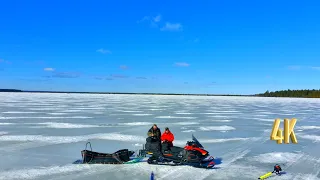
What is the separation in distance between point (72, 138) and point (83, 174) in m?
3.90

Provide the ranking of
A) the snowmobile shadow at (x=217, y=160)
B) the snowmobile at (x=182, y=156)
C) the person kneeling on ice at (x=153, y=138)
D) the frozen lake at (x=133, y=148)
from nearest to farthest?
the frozen lake at (x=133, y=148), the snowmobile at (x=182, y=156), the snowmobile shadow at (x=217, y=160), the person kneeling on ice at (x=153, y=138)

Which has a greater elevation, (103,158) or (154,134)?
(154,134)

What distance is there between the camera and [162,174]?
5.52 meters

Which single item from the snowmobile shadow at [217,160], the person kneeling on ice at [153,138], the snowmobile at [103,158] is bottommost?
the snowmobile shadow at [217,160]

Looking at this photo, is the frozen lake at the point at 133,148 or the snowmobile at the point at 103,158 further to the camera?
the snowmobile at the point at 103,158

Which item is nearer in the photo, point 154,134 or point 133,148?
A: point 154,134

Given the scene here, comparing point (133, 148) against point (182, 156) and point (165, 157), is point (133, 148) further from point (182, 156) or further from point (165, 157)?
point (182, 156)

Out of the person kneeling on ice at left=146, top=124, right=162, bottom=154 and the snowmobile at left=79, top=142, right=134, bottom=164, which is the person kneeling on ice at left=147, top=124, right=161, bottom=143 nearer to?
the person kneeling on ice at left=146, top=124, right=162, bottom=154

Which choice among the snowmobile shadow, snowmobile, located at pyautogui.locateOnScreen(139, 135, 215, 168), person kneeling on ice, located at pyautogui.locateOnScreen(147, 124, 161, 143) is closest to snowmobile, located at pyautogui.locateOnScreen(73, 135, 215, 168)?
snowmobile, located at pyautogui.locateOnScreen(139, 135, 215, 168)

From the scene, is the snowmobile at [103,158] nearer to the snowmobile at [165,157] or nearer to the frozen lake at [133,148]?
the snowmobile at [165,157]

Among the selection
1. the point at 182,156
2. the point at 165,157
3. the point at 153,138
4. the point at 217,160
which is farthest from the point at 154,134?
the point at 217,160

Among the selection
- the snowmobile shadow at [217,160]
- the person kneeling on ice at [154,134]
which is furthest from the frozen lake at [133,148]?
the person kneeling on ice at [154,134]

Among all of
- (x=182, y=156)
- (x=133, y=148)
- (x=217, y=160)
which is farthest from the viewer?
(x=133, y=148)

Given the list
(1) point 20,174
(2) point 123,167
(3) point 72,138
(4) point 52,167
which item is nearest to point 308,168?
(2) point 123,167
